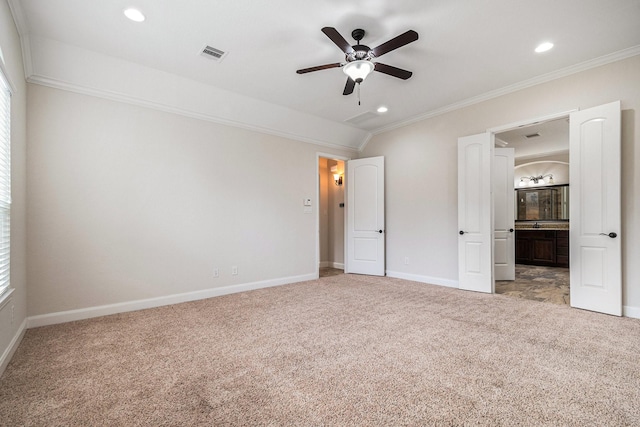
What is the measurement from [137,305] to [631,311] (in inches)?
225

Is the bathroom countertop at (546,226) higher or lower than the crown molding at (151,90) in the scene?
lower

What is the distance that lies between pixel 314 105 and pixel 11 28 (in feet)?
11.1

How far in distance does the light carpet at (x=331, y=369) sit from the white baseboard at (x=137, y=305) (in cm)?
16

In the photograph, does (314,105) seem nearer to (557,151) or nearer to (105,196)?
(105,196)

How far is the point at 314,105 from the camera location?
4781mm

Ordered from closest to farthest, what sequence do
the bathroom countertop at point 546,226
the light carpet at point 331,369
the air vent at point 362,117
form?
→ 1. the light carpet at point 331,369
2. the air vent at point 362,117
3. the bathroom countertop at point 546,226

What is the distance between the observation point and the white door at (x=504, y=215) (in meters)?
5.43

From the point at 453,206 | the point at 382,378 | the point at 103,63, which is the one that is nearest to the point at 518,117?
the point at 453,206

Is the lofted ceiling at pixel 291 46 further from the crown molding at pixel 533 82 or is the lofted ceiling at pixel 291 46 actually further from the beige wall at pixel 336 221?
the beige wall at pixel 336 221

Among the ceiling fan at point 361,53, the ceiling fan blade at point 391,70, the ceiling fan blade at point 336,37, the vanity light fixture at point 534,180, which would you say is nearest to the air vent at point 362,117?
the ceiling fan blade at point 391,70

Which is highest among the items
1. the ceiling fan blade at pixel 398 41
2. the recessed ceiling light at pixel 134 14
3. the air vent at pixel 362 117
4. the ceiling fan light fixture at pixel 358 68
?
the recessed ceiling light at pixel 134 14

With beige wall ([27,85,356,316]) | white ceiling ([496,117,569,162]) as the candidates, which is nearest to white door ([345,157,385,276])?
beige wall ([27,85,356,316])

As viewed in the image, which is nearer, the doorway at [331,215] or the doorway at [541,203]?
the doorway at [541,203]

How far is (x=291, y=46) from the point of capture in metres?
3.17
